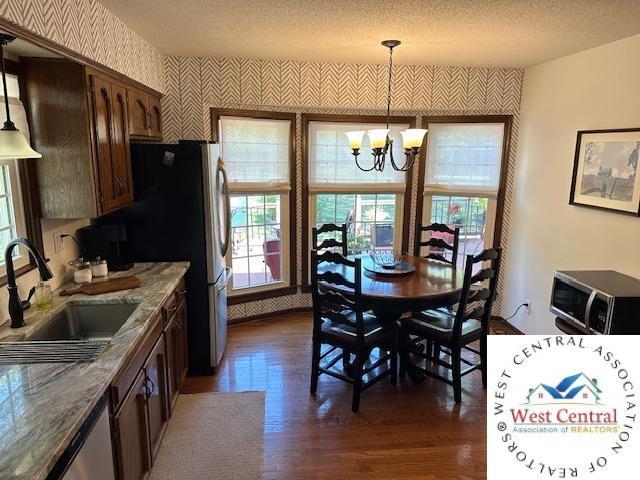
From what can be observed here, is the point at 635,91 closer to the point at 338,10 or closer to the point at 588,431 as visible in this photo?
the point at 338,10

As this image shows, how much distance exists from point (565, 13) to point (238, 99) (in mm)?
2589

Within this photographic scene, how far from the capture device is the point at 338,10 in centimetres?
242

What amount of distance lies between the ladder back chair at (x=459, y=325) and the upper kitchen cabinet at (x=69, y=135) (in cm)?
222

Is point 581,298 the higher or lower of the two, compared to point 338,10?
lower

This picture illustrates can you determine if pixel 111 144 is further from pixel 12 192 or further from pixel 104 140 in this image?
pixel 12 192

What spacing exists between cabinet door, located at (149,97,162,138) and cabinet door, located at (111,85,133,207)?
554 mm

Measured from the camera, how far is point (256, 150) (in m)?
4.05

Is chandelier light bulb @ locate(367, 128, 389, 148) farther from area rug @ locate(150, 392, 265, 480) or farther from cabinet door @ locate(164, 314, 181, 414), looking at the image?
area rug @ locate(150, 392, 265, 480)

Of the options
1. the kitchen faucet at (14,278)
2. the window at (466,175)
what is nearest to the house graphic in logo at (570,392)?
the kitchen faucet at (14,278)

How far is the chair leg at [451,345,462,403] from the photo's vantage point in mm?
2885

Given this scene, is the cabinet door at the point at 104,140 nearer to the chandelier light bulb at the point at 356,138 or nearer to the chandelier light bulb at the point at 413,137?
the chandelier light bulb at the point at 356,138

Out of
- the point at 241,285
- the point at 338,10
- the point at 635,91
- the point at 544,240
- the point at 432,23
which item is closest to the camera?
the point at 338,10

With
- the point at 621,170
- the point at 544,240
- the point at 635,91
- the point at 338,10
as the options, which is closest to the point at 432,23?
the point at 338,10

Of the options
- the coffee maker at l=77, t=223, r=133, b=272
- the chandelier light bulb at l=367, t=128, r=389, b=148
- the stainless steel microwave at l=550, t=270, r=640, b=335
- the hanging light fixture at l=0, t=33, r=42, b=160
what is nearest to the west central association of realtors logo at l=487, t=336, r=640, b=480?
the stainless steel microwave at l=550, t=270, r=640, b=335
